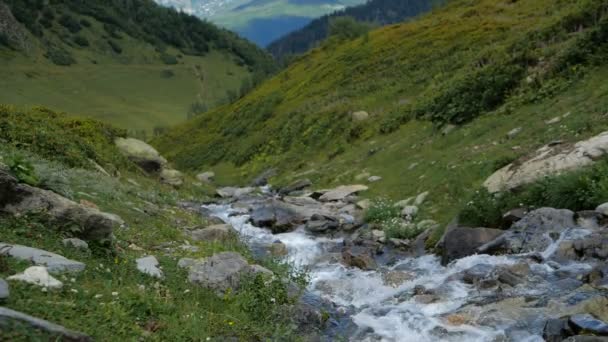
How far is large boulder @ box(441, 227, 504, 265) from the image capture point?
14664mm

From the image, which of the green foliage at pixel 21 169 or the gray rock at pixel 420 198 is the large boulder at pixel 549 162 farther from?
the green foliage at pixel 21 169

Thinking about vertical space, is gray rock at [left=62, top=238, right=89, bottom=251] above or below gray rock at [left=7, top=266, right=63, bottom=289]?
below

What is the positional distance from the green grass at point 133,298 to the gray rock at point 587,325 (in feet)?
15.5

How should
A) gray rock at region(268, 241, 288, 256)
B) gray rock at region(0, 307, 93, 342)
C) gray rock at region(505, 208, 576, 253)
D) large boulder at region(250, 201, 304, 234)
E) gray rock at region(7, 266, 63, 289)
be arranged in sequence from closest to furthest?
gray rock at region(0, 307, 93, 342)
gray rock at region(7, 266, 63, 289)
gray rock at region(505, 208, 576, 253)
gray rock at region(268, 241, 288, 256)
large boulder at region(250, 201, 304, 234)

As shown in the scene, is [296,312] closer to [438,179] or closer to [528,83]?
[438,179]

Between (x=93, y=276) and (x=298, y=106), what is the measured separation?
57.1m

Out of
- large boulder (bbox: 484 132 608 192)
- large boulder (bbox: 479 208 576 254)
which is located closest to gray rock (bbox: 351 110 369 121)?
large boulder (bbox: 484 132 608 192)

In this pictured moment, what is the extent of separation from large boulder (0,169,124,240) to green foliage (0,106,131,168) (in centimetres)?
1081

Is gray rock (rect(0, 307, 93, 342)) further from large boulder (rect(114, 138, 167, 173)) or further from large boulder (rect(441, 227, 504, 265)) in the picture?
large boulder (rect(114, 138, 167, 173))

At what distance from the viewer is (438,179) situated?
75.2 feet

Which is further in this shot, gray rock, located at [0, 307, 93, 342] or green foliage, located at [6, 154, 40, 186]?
green foliage, located at [6, 154, 40, 186]

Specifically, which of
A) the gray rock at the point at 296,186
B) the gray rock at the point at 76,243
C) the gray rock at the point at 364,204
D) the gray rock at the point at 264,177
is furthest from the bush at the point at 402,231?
the gray rock at the point at 264,177

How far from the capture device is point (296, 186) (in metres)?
34.7

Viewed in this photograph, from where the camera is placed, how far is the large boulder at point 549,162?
15.9 meters
